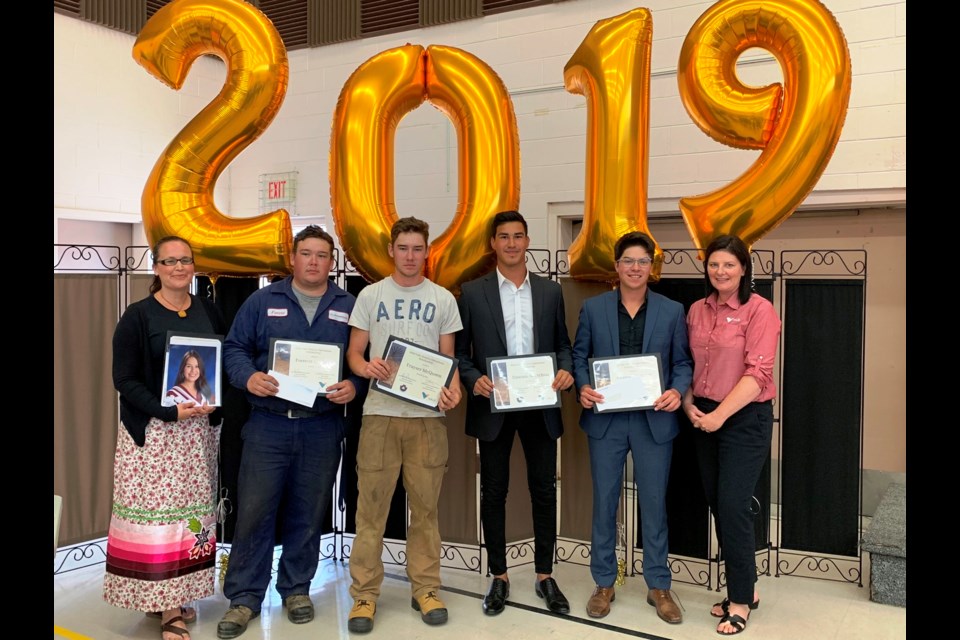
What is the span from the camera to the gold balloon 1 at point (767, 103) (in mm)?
3221

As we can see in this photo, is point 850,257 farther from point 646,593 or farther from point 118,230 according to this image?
point 118,230

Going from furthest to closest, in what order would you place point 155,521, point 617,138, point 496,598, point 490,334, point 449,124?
point 449,124 < point 617,138 < point 496,598 < point 490,334 < point 155,521

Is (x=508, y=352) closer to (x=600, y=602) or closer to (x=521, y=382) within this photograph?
(x=521, y=382)

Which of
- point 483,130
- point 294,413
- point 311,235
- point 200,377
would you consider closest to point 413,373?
point 294,413

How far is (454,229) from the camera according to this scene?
362 cm

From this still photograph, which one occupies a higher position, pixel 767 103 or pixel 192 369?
pixel 767 103

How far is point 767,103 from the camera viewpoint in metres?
3.33

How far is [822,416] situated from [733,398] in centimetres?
113

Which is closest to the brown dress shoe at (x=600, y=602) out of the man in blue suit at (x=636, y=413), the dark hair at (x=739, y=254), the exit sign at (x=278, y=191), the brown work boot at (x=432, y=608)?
the man in blue suit at (x=636, y=413)

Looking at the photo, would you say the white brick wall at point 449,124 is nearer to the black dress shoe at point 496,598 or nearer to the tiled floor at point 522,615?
the tiled floor at point 522,615

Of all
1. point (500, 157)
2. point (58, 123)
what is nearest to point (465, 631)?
point (500, 157)

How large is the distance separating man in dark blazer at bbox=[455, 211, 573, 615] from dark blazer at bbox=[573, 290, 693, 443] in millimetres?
119

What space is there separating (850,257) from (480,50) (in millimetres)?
3126

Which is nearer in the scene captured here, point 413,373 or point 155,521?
point 155,521
